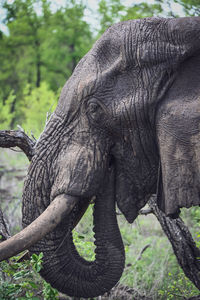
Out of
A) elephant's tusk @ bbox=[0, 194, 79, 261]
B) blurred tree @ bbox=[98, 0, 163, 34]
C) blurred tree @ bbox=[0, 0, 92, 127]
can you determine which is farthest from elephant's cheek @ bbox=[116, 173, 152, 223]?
blurred tree @ bbox=[0, 0, 92, 127]

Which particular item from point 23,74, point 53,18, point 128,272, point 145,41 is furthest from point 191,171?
point 23,74

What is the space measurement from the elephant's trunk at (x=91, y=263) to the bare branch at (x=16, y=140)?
91 centimetres

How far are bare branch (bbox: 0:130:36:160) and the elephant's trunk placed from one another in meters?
0.91

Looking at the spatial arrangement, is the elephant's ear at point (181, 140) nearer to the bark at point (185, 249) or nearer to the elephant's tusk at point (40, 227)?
the elephant's tusk at point (40, 227)

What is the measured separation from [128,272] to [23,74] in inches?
482

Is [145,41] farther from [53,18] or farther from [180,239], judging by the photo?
[53,18]

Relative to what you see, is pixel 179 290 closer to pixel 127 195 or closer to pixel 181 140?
pixel 127 195

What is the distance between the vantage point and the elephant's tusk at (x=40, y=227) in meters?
2.03

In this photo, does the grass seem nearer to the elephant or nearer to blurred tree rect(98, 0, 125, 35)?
A: the elephant

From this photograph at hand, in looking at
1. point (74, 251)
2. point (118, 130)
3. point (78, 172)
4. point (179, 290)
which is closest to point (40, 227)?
point (78, 172)

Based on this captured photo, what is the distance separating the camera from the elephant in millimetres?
2242

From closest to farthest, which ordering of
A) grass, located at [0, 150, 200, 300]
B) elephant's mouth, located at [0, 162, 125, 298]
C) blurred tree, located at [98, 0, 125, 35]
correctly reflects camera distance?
elephant's mouth, located at [0, 162, 125, 298] → grass, located at [0, 150, 200, 300] → blurred tree, located at [98, 0, 125, 35]

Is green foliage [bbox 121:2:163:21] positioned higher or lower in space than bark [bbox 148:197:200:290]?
higher

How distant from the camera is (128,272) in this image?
13.7 feet
